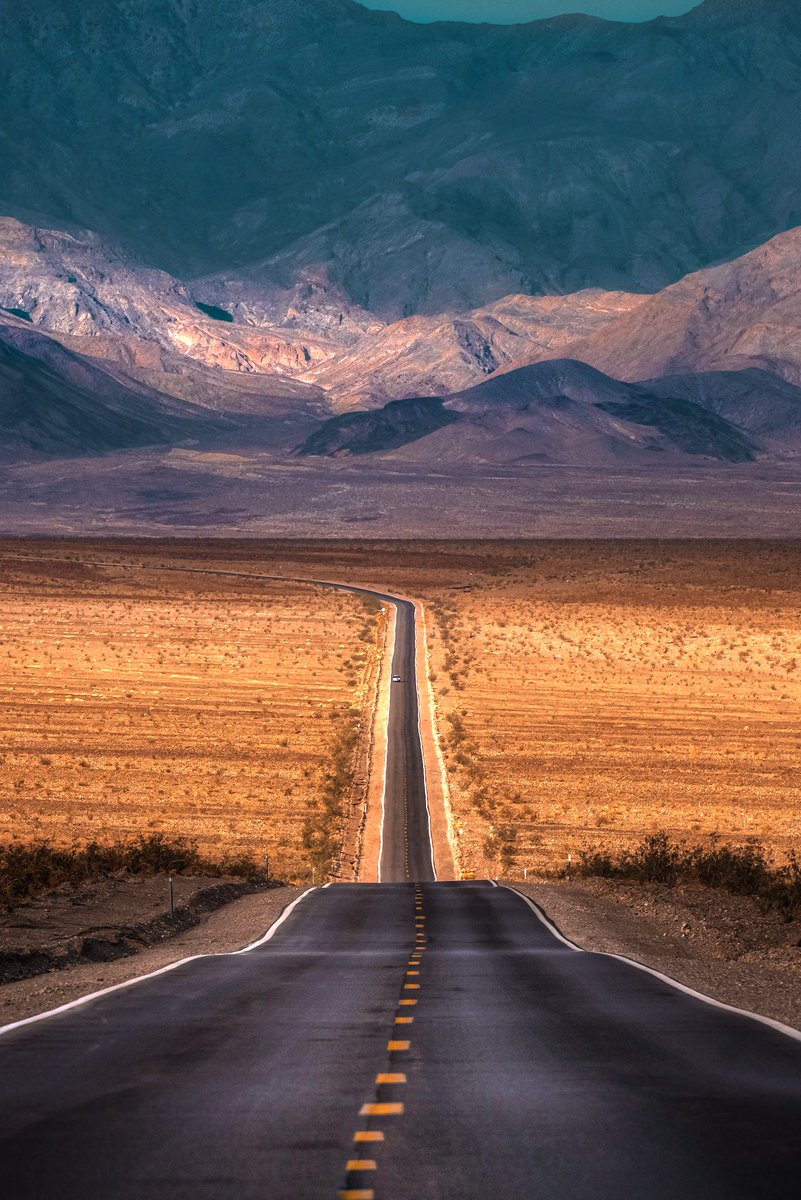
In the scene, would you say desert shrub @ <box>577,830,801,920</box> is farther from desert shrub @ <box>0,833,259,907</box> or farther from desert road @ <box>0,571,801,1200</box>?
desert road @ <box>0,571,801,1200</box>

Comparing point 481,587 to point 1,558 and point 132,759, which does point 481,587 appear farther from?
point 132,759

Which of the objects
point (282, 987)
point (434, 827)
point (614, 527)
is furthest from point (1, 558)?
point (282, 987)

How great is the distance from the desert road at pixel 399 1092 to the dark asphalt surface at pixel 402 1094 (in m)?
0.02

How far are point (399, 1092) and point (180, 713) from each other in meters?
46.9

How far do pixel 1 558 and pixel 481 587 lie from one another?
47132mm

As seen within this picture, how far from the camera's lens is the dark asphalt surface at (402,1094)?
7340mm

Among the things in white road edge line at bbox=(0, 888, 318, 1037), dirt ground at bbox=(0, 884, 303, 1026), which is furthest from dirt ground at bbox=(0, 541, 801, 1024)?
dirt ground at bbox=(0, 884, 303, 1026)

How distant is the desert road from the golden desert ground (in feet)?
67.7

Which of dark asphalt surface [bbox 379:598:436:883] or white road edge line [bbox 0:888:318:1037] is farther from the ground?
dark asphalt surface [bbox 379:598:436:883]

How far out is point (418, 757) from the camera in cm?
4788

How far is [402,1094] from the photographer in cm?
899

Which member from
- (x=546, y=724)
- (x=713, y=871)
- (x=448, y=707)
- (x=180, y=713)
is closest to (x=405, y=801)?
(x=546, y=724)

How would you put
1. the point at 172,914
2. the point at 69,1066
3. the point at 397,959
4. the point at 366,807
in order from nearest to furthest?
the point at 69,1066 → the point at 397,959 → the point at 172,914 → the point at 366,807

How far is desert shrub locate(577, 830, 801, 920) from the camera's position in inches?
915
